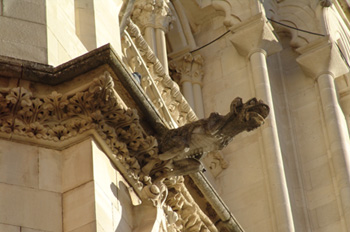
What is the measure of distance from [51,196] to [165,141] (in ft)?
4.60

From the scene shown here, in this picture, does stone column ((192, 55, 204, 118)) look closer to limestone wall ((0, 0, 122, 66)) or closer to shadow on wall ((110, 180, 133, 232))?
limestone wall ((0, 0, 122, 66))

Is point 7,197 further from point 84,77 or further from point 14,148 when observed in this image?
point 84,77

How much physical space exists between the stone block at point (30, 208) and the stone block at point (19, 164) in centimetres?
A: 7

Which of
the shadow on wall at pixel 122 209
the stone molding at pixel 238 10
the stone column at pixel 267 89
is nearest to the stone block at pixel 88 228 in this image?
the shadow on wall at pixel 122 209

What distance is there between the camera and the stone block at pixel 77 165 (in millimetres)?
10320

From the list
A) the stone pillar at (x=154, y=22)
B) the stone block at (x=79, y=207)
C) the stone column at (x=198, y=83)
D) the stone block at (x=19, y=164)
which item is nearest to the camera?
the stone block at (x=79, y=207)

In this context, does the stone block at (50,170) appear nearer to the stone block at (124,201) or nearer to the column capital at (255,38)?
the stone block at (124,201)

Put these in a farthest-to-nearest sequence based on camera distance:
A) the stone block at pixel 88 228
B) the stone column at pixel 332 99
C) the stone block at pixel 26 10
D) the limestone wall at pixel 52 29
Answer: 1. the stone column at pixel 332 99
2. the stone block at pixel 26 10
3. the limestone wall at pixel 52 29
4. the stone block at pixel 88 228

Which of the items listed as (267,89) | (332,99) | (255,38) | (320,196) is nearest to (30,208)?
(320,196)

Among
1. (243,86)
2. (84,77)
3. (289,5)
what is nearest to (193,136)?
(84,77)

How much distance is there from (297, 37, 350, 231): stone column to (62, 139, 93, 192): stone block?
7.57 metres

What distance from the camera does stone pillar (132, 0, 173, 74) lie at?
18281mm

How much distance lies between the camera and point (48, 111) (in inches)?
420

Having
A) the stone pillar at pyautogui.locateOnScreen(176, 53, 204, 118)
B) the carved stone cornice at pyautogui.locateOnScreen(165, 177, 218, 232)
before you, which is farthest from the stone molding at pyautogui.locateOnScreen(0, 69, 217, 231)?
the stone pillar at pyautogui.locateOnScreen(176, 53, 204, 118)
